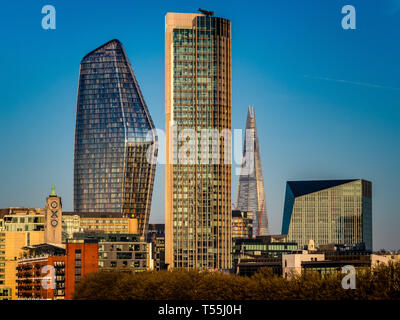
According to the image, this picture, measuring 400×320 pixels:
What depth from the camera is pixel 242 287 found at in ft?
499

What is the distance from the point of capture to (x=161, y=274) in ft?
600

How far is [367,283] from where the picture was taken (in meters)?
133

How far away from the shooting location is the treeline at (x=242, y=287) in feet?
432

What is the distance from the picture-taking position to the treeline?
131750mm

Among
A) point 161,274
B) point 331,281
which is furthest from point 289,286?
point 161,274
